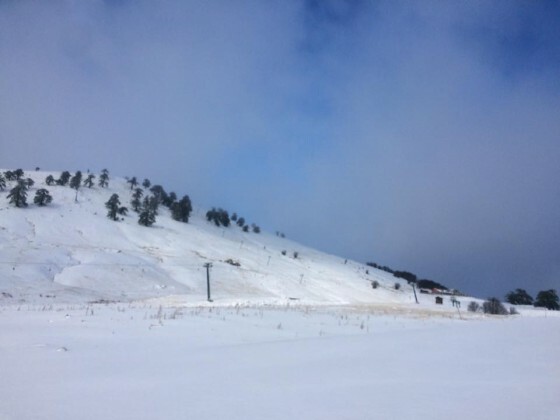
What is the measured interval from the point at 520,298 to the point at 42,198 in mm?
112300

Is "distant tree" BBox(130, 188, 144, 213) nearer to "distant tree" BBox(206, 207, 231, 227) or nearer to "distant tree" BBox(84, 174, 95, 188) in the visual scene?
"distant tree" BBox(84, 174, 95, 188)

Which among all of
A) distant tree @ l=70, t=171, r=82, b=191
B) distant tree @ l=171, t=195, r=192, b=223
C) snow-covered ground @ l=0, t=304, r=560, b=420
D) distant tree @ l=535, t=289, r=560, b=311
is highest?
distant tree @ l=70, t=171, r=82, b=191

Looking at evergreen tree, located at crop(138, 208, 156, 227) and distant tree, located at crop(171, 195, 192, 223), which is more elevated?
distant tree, located at crop(171, 195, 192, 223)

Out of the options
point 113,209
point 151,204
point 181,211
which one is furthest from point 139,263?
point 181,211

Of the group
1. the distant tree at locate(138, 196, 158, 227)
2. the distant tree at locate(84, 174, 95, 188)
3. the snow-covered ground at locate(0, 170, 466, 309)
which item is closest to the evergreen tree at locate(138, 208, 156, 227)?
the distant tree at locate(138, 196, 158, 227)

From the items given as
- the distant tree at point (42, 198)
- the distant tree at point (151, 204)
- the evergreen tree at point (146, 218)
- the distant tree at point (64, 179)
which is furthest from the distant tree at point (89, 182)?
the evergreen tree at point (146, 218)

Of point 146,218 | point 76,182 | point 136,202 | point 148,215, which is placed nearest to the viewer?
point 146,218

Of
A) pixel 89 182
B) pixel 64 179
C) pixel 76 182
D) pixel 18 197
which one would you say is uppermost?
pixel 89 182

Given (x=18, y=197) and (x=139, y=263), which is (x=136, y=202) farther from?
(x=139, y=263)

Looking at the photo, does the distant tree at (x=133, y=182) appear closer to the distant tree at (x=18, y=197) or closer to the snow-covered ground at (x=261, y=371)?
the distant tree at (x=18, y=197)

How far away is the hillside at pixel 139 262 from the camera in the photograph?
46.5m

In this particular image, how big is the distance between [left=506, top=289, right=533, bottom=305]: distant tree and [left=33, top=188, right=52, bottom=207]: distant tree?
109 m

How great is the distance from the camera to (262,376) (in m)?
6.18

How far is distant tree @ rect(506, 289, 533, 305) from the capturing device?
303ft
